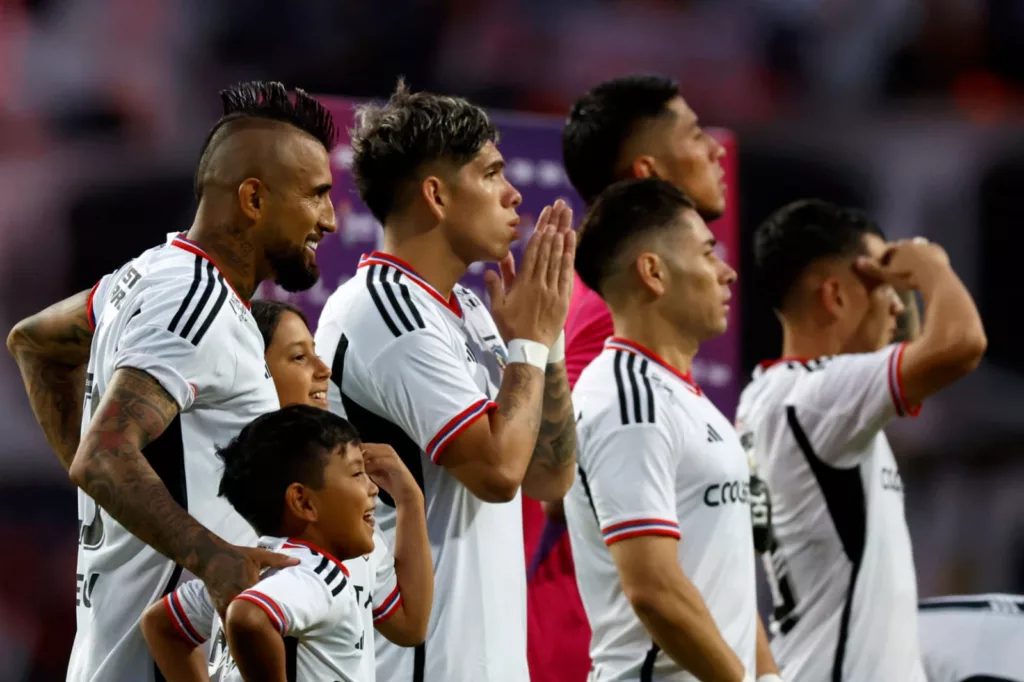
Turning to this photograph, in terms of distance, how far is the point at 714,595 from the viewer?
3062 millimetres

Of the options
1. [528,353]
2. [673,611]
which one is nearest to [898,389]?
[673,611]

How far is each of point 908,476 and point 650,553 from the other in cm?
445

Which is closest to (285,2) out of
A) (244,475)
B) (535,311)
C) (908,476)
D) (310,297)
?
(310,297)

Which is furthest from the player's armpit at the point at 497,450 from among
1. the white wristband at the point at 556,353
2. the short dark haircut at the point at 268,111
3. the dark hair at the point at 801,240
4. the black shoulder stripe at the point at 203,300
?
the dark hair at the point at 801,240

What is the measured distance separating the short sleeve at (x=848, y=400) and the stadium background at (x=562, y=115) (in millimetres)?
1172

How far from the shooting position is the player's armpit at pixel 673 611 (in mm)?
2891

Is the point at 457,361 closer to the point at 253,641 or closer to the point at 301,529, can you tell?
the point at 301,529

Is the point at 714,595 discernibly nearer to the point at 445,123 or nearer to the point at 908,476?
the point at 445,123

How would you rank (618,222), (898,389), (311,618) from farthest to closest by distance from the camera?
(898,389) → (618,222) → (311,618)

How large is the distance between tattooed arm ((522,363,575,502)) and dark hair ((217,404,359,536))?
65 centimetres

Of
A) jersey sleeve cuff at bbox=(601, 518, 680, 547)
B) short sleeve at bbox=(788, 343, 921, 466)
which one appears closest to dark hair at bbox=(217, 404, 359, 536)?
jersey sleeve cuff at bbox=(601, 518, 680, 547)

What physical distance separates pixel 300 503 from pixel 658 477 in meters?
0.90

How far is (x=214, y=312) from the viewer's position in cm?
244

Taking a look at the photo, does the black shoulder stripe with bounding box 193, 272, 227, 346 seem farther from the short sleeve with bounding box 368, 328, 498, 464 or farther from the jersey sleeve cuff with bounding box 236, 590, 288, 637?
the jersey sleeve cuff with bounding box 236, 590, 288, 637
